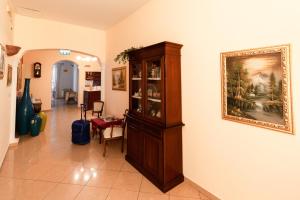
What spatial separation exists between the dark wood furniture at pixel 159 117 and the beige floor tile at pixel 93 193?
28.0 inches

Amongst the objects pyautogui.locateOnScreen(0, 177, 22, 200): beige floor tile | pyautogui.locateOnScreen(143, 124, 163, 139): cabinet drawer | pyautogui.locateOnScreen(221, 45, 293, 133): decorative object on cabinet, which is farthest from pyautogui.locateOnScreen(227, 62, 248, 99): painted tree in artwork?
pyautogui.locateOnScreen(0, 177, 22, 200): beige floor tile

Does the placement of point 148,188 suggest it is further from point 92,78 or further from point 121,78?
point 92,78

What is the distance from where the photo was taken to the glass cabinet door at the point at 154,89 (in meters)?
2.63

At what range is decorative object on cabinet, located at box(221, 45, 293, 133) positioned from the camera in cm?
160

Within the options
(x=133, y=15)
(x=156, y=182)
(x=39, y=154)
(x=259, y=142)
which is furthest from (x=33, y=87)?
(x=259, y=142)

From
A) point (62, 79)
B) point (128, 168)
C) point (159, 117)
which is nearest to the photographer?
point (159, 117)

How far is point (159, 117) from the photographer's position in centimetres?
260

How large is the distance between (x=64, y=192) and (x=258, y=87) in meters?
2.80

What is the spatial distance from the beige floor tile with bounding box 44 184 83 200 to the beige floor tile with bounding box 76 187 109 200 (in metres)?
0.08

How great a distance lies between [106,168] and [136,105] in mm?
1267

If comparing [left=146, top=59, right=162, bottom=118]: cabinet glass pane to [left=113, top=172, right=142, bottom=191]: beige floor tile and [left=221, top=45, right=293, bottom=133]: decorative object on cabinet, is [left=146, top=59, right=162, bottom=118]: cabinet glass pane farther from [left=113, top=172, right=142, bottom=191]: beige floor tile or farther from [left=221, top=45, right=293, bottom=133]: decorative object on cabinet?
[left=113, top=172, right=142, bottom=191]: beige floor tile

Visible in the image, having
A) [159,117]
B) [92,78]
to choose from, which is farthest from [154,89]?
[92,78]

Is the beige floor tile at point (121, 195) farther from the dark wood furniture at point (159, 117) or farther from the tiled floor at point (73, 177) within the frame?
the dark wood furniture at point (159, 117)

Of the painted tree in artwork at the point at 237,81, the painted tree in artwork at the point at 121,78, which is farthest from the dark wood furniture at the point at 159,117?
the painted tree in artwork at the point at 121,78
